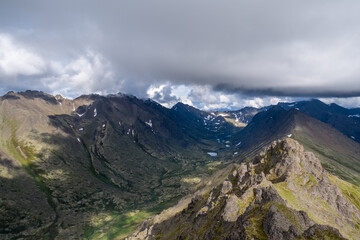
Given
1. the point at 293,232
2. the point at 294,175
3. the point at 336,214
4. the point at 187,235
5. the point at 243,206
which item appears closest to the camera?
the point at 293,232

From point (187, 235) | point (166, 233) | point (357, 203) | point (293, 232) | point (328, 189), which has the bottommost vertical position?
point (166, 233)

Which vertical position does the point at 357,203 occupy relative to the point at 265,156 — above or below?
below

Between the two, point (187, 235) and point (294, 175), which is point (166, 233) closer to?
point (187, 235)

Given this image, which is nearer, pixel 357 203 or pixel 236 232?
pixel 236 232

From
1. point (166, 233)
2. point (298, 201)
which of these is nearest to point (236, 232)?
point (298, 201)

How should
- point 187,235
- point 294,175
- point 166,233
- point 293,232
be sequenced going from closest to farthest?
point 293,232 < point 187,235 < point 294,175 < point 166,233

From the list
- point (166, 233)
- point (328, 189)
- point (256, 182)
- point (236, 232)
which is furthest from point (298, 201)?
point (166, 233)
